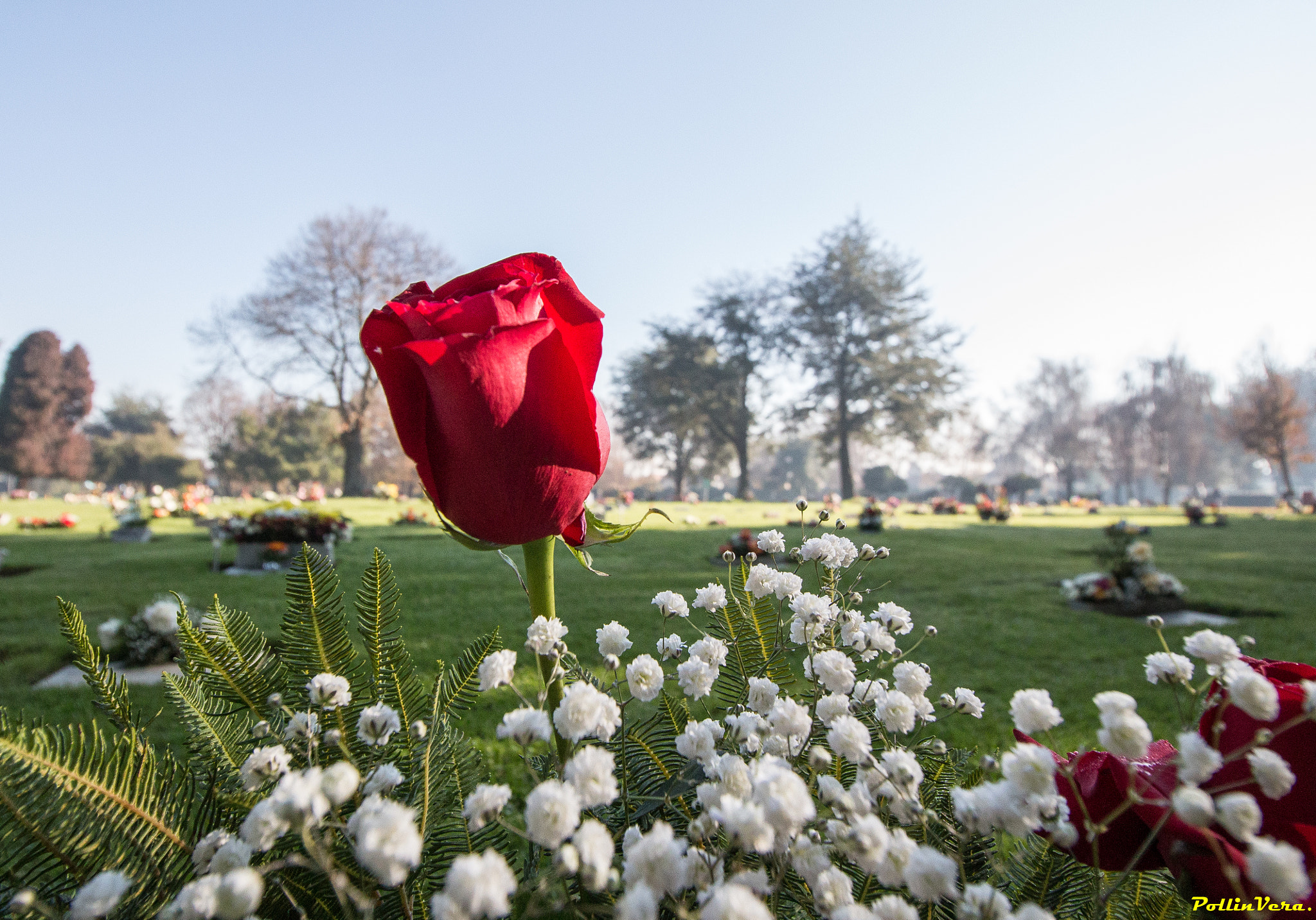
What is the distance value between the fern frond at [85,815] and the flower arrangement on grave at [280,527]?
854 centimetres

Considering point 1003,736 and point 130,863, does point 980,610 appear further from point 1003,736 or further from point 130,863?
point 130,863

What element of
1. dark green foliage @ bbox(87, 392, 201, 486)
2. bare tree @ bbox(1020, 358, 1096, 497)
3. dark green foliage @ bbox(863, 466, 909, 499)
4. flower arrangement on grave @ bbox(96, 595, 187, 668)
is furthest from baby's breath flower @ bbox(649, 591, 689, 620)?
bare tree @ bbox(1020, 358, 1096, 497)

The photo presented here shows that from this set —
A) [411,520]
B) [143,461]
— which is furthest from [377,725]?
[143,461]

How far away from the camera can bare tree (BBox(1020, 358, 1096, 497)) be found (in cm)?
3962

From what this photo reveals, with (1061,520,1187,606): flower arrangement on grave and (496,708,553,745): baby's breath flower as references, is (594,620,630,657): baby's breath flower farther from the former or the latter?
(1061,520,1187,606): flower arrangement on grave

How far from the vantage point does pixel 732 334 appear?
32094 mm

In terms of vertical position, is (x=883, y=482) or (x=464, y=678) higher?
(x=883, y=482)

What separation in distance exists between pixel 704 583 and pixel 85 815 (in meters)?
6.25

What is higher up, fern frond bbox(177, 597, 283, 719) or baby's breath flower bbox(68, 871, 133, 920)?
fern frond bbox(177, 597, 283, 719)

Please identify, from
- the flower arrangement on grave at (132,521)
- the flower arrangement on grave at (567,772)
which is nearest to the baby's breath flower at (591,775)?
the flower arrangement on grave at (567,772)

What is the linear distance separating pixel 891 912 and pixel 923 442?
3083 centimetres

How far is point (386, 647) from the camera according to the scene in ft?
1.94

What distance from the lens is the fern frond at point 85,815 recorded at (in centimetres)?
38

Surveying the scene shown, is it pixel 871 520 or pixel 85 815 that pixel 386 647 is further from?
pixel 871 520
